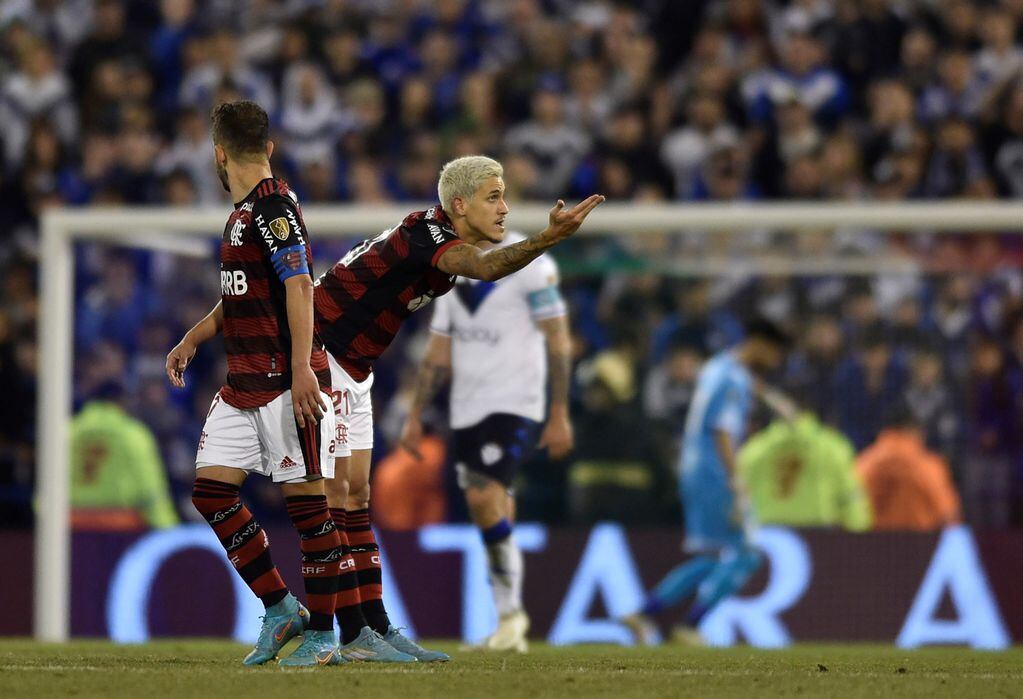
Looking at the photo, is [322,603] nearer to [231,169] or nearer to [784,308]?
[231,169]

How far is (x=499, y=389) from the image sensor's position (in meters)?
9.44

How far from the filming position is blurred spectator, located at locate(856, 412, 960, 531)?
39.0 ft

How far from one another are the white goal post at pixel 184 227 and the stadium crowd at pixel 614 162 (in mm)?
190

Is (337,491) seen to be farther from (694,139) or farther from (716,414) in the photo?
(694,139)

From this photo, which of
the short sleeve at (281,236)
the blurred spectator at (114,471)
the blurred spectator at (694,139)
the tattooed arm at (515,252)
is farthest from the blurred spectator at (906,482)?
the short sleeve at (281,236)

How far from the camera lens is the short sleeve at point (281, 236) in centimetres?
648

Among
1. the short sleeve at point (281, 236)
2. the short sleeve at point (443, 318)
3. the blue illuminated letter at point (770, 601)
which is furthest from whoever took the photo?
the blue illuminated letter at point (770, 601)

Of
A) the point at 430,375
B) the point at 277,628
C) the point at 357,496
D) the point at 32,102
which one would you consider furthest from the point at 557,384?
the point at 32,102

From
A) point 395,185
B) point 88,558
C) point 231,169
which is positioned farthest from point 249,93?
point 231,169

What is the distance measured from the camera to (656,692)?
612 centimetres

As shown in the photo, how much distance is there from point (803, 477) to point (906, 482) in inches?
26.5

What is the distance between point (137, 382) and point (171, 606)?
64.9 inches

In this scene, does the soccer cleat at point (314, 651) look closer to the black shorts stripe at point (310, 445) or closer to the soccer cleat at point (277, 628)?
the soccer cleat at point (277, 628)

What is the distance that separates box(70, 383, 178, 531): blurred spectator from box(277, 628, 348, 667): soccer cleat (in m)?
5.90
